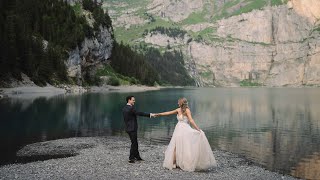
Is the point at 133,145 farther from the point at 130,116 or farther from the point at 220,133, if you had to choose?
the point at 220,133

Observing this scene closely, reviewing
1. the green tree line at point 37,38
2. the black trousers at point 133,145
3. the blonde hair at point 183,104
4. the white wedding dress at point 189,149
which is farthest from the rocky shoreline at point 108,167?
the green tree line at point 37,38

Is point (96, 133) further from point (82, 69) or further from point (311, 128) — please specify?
point (82, 69)

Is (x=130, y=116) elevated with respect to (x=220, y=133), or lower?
elevated

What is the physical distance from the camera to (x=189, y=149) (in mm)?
23547

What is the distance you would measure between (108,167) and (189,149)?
17.6 feet

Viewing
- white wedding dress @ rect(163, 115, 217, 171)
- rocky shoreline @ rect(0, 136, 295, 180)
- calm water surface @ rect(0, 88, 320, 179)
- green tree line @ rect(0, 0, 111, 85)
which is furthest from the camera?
green tree line @ rect(0, 0, 111, 85)

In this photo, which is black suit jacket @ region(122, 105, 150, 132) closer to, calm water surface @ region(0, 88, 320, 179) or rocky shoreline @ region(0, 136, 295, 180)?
rocky shoreline @ region(0, 136, 295, 180)

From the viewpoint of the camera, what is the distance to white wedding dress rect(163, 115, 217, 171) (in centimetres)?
2358

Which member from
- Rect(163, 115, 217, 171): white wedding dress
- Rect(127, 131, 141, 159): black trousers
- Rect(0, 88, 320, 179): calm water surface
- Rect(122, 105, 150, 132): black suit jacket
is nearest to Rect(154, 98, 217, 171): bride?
Rect(163, 115, 217, 171): white wedding dress

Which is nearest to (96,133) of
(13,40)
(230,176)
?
(230,176)

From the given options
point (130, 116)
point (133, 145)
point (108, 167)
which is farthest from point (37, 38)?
point (108, 167)

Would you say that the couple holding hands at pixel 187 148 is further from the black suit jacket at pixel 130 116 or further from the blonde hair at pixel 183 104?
the black suit jacket at pixel 130 116

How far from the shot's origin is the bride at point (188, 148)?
23.6m

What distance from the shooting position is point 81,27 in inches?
7751
